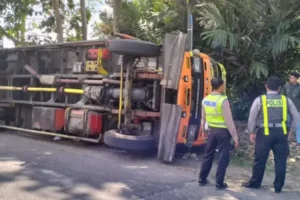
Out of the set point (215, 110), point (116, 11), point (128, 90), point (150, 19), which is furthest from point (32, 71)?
point (215, 110)

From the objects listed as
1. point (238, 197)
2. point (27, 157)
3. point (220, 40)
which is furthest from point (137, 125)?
point (220, 40)

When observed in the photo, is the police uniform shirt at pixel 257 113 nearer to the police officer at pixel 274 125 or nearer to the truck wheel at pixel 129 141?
the police officer at pixel 274 125

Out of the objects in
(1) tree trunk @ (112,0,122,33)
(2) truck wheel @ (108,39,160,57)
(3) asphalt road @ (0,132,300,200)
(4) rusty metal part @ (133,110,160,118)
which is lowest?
(3) asphalt road @ (0,132,300,200)

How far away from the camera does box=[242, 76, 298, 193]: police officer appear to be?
4715 mm

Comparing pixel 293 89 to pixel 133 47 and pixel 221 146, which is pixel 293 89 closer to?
pixel 221 146

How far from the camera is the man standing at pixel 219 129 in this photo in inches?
187

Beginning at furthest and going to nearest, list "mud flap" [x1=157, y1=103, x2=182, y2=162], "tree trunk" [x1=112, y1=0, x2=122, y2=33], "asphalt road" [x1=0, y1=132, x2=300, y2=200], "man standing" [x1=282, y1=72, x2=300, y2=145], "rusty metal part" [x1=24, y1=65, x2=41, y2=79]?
1. "tree trunk" [x1=112, y1=0, x2=122, y2=33]
2. "rusty metal part" [x1=24, y1=65, x2=41, y2=79]
3. "man standing" [x1=282, y1=72, x2=300, y2=145]
4. "mud flap" [x1=157, y1=103, x2=182, y2=162]
5. "asphalt road" [x1=0, y1=132, x2=300, y2=200]

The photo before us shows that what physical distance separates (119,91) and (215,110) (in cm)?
219

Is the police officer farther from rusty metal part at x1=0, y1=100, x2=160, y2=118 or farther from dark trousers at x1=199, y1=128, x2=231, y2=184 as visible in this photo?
rusty metal part at x1=0, y1=100, x2=160, y2=118

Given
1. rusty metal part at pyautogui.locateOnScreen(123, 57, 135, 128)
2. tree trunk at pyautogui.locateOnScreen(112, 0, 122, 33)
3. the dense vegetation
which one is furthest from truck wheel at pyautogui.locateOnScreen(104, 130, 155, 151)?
tree trunk at pyautogui.locateOnScreen(112, 0, 122, 33)

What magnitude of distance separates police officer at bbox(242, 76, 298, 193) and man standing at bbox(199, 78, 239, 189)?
0.32 metres

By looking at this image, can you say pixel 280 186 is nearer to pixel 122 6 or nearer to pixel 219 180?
pixel 219 180

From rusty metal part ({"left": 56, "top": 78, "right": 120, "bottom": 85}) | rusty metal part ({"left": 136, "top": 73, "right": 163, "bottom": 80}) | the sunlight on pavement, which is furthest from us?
rusty metal part ({"left": 56, "top": 78, "right": 120, "bottom": 85})

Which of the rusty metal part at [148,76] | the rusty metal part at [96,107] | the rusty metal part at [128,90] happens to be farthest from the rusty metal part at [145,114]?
the rusty metal part at [148,76]
